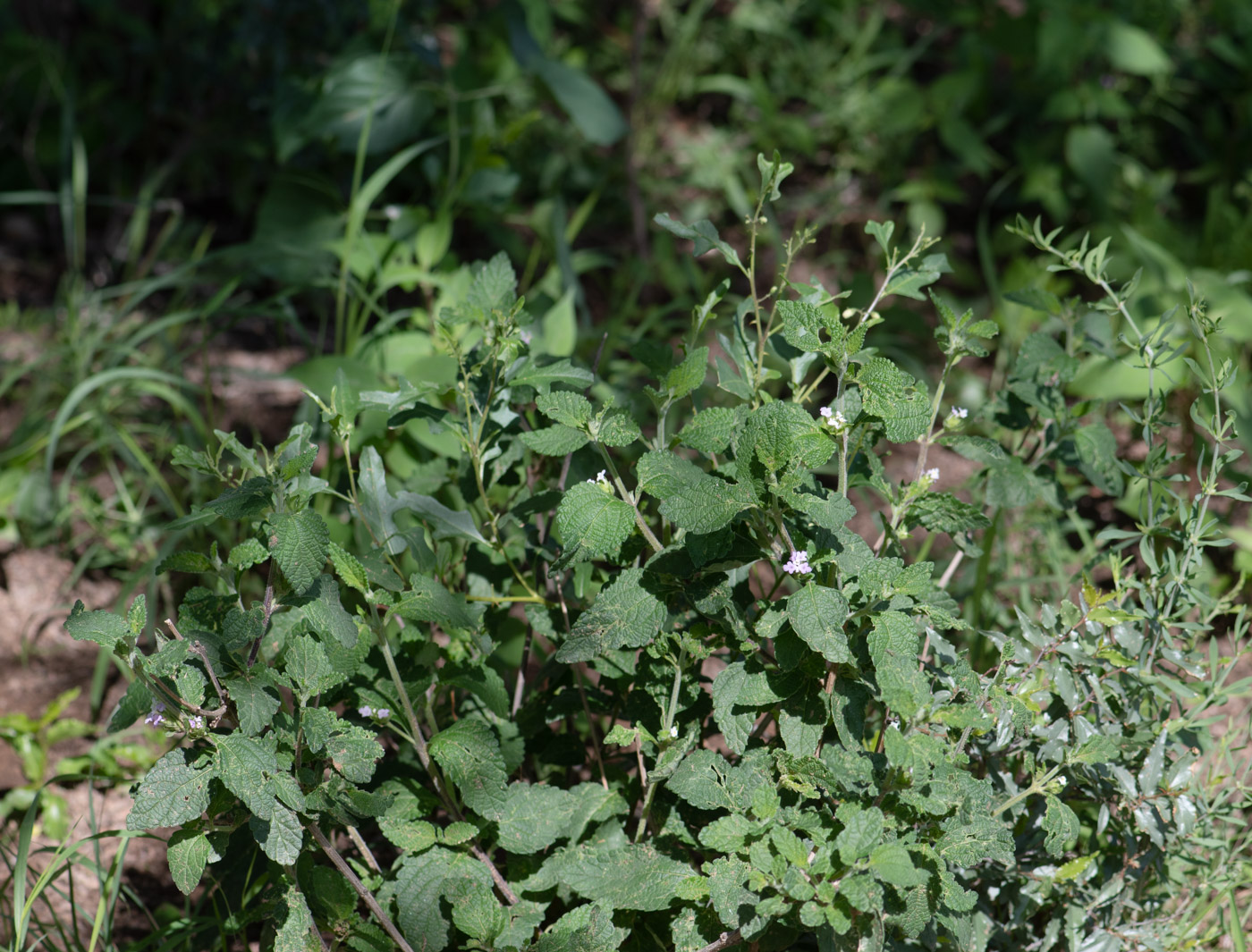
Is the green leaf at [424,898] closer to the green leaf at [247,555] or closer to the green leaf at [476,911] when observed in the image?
the green leaf at [476,911]

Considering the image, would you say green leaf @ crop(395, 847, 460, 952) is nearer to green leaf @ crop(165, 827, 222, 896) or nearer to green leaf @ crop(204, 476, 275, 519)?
green leaf @ crop(165, 827, 222, 896)

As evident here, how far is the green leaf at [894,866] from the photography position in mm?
1020

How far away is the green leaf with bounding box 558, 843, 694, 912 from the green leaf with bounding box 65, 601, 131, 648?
57 centimetres

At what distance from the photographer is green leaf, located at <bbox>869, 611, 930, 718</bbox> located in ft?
3.57

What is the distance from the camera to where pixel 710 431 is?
3.96 feet

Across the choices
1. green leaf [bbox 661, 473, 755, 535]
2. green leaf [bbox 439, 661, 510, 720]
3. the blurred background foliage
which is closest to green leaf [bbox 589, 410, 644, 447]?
green leaf [bbox 661, 473, 755, 535]

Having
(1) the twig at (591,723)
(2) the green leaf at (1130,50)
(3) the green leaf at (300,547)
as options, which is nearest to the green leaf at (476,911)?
(1) the twig at (591,723)

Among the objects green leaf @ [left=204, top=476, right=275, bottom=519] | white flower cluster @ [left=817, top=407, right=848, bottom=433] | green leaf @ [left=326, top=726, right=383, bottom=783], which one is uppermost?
white flower cluster @ [left=817, top=407, right=848, bottom=433]

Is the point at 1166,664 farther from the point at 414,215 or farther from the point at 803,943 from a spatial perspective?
the point at 414,215

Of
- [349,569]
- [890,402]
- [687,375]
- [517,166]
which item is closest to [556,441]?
[687,375]

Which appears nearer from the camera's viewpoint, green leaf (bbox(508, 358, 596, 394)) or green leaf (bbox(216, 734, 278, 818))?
green leaf (bbox(216, 734, 278, 818))

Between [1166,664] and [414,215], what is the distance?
5.66 ft

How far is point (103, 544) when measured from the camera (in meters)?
2.32

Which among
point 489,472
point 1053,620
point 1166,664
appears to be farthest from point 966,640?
point 489,472
